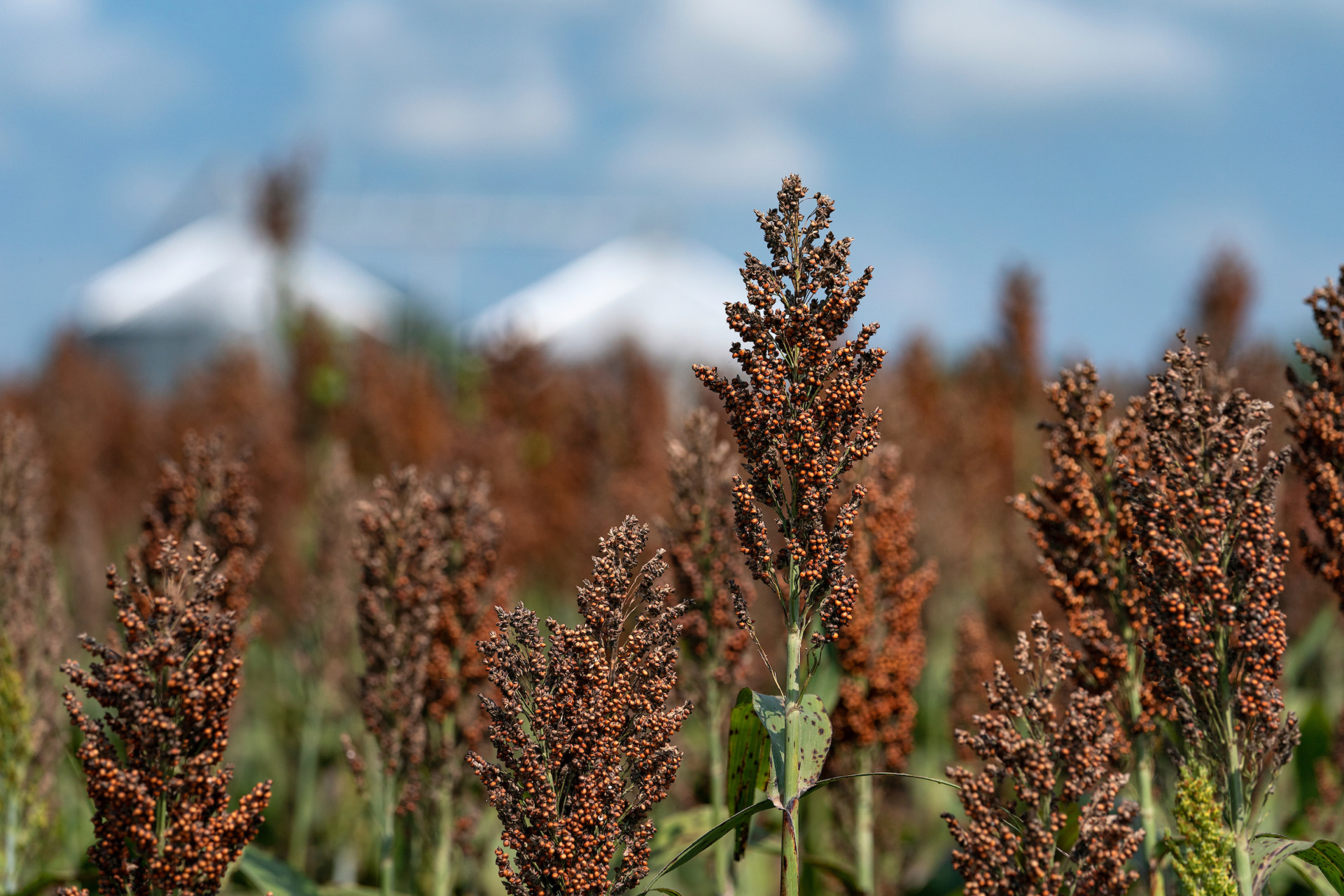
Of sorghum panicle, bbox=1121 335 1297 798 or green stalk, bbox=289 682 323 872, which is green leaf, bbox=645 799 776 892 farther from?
green stalk, bbox=289 682 323 872

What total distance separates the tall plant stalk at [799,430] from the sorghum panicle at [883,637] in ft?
5.69

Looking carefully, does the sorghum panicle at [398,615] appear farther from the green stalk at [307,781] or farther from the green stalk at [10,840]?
the green stalk at [307,781]

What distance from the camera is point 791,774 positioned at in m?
2.96

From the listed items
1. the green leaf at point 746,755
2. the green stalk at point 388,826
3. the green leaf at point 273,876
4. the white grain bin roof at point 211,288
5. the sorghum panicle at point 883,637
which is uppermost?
the white grain bin roof at point 211,288

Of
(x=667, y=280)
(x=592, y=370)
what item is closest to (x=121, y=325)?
(x=667, y=280)

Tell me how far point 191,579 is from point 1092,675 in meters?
3.16

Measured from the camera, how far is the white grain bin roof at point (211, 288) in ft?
107

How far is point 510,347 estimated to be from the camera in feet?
43.0

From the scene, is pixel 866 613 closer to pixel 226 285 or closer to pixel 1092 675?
pixel 1092 675

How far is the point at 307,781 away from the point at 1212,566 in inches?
235

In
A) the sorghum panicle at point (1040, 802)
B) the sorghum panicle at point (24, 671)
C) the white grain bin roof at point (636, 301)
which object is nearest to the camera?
the sorghum panicle at point (1040, 802)

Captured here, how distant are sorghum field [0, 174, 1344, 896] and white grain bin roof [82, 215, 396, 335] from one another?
25245mm

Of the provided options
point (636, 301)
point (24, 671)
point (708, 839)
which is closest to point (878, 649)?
point (708, 839)

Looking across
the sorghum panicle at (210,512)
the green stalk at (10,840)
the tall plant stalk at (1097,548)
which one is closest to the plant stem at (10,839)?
the green stalk at (10,840)
